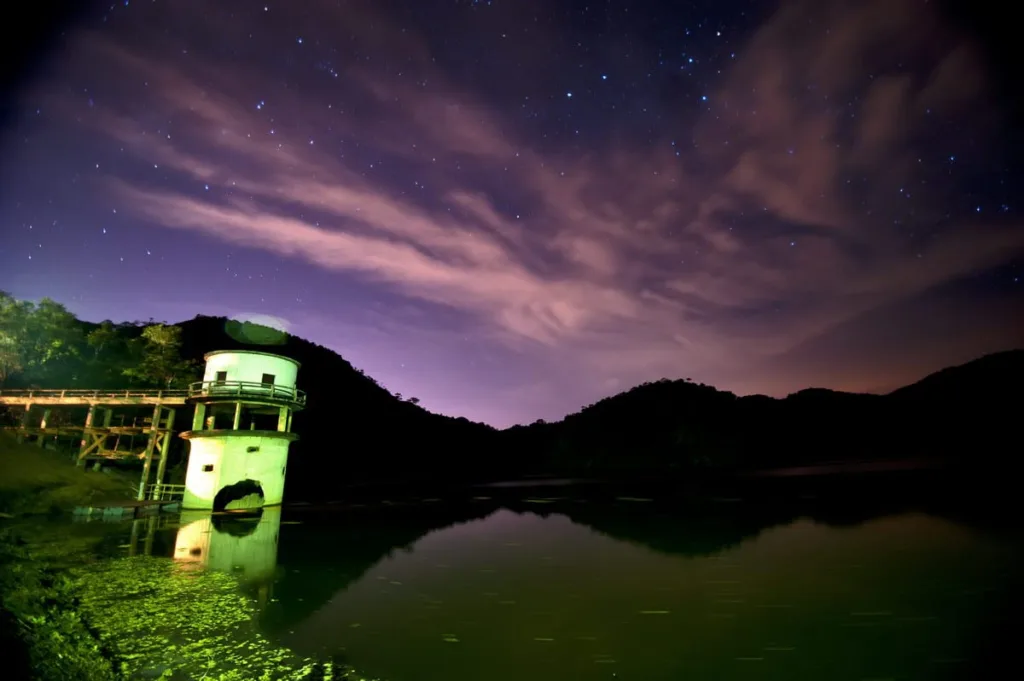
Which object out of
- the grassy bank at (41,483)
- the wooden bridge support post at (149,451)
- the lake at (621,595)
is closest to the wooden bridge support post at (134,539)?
the lake at (621,595)

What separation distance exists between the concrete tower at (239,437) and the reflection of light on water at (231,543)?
6.20 ft

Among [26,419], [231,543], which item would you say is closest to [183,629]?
[231,543]

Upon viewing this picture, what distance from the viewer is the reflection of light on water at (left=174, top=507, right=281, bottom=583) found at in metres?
16.9

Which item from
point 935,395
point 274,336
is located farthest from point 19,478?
point 935,395

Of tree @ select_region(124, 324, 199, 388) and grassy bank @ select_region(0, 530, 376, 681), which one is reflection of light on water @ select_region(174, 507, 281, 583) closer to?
grassy bank @ select_region(0, 530, 376, 681)

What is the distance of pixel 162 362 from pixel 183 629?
159 ft

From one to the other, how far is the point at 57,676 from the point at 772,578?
19.3m

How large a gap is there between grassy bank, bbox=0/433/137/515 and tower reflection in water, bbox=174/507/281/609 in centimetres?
613

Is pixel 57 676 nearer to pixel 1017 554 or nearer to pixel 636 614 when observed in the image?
Answer: pixel 636 614

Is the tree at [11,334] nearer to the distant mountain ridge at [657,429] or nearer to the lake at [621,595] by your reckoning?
the lake at [621,595]

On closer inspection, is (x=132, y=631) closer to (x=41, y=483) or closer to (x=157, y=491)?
(x=41, y=483)

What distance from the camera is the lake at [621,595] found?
9641mm

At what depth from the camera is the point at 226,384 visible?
3262 cm

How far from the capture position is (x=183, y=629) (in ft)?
33.8
